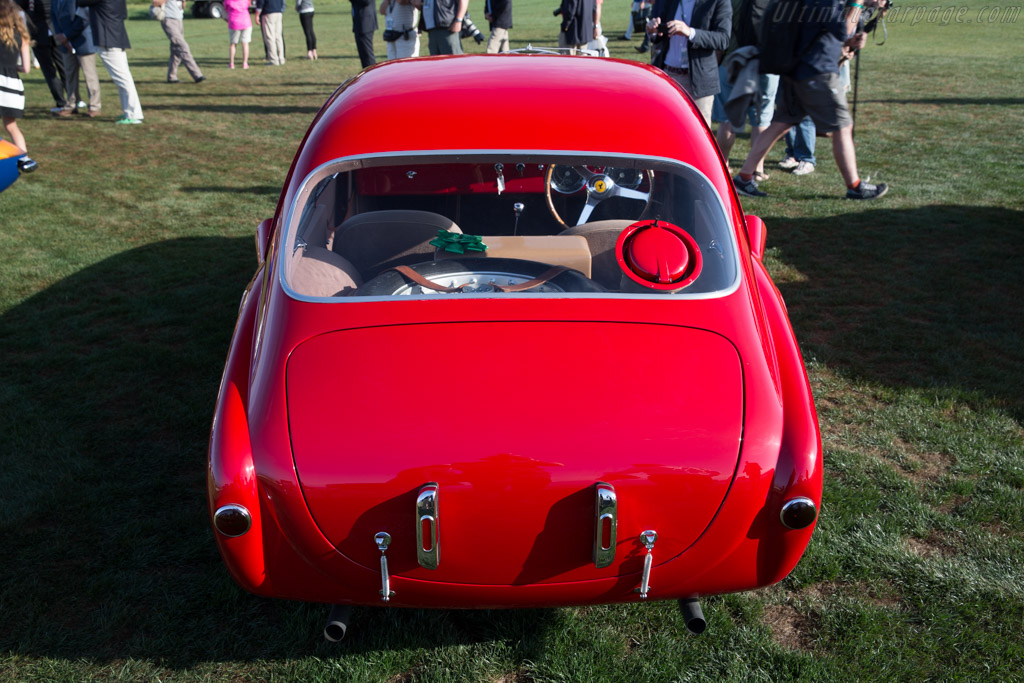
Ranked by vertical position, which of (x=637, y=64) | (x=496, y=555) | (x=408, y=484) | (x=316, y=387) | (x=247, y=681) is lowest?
(x=247, y=681)

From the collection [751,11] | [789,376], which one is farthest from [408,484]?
[751,11]

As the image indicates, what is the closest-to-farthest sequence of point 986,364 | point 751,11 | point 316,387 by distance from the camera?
1. point 316,387
2. point 986,364
3. point 751,11

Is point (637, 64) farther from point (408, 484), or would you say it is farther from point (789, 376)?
point (408, 484)

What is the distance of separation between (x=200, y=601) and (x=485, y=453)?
4.64ft

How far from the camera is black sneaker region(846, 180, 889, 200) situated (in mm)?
7223

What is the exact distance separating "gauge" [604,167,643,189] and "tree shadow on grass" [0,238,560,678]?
1927 mm

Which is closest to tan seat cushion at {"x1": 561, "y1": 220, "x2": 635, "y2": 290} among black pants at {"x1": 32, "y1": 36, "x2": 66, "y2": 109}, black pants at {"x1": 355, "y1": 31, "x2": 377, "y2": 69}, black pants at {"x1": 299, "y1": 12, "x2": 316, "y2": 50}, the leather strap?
the leather strap

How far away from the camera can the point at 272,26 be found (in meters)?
17.0

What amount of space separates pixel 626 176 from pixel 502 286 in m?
1.19

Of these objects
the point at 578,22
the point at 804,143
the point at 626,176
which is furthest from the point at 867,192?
the point at 578,22

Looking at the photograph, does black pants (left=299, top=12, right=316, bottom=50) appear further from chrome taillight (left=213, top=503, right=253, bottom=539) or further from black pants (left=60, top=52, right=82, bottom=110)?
chrome taillight (left=213, top=503, right=253, bottom=539)

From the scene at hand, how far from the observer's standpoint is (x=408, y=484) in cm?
212

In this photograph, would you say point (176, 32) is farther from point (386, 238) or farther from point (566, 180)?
point (386, 238)

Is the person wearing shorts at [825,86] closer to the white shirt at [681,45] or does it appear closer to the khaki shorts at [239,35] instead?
the white shirt at [681,45]
